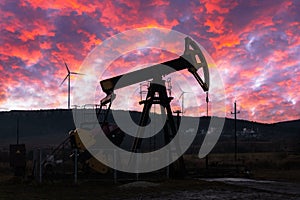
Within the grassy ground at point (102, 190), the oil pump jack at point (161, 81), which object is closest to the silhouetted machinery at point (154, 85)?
the oil pump jack at point (161, 81)

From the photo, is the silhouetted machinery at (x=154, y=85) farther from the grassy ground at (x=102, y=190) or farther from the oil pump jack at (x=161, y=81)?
the grassy ground at (x=102, y=190)

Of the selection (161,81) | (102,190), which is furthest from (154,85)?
(102,190)

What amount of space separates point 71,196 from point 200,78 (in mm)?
8876

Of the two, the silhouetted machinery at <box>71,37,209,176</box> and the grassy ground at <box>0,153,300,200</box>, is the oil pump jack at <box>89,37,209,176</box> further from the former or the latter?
the grassy ground at <box>0,153,300,200</box>

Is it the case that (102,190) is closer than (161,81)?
Yes

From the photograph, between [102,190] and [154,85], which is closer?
[102,190]

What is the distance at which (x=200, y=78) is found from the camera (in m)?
19.3

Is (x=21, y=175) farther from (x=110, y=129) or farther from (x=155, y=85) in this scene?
(x=155, y=85)

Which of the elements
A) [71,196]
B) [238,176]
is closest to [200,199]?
[71,196]

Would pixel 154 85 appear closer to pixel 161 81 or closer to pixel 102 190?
pixel 161 81

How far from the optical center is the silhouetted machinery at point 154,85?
19.3m

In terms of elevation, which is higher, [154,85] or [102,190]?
[154,85]

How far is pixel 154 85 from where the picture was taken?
20.1m

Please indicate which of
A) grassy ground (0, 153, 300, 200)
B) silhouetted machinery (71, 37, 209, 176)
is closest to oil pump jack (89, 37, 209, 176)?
silhouetted machinery (71, 37, 209, 176)
